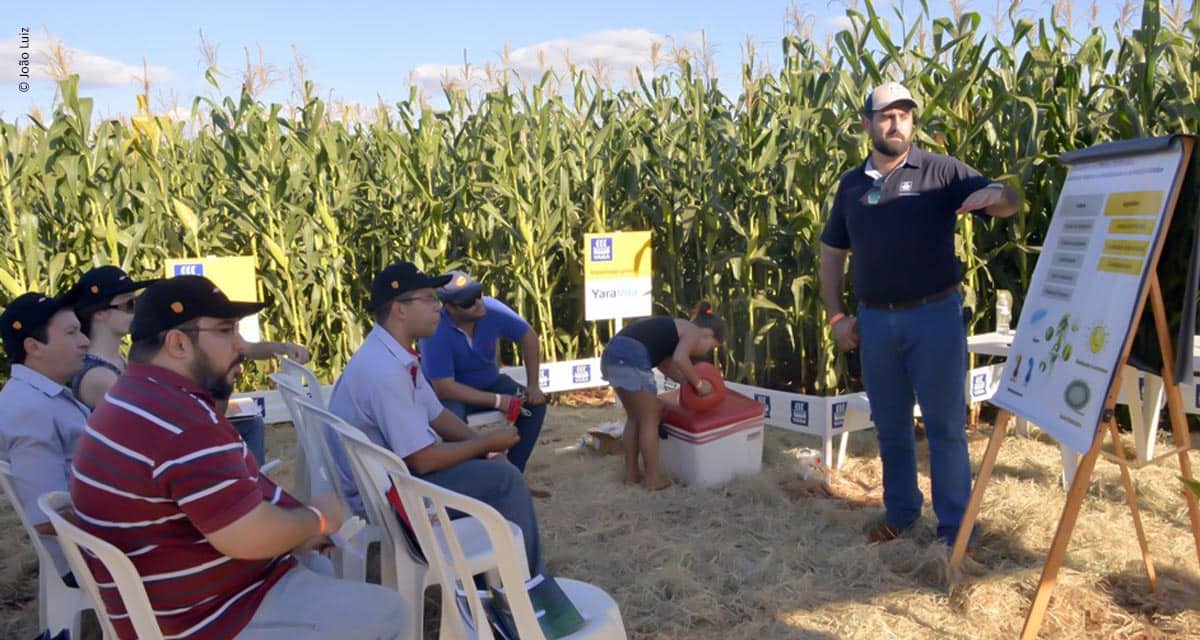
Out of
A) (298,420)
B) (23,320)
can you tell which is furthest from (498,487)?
(23,320)

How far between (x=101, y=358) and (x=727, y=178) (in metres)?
4.42

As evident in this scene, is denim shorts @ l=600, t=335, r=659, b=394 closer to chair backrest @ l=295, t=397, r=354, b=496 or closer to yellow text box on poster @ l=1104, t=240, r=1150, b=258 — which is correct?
chair backrest @ l=295, t=397, r=354, b=496

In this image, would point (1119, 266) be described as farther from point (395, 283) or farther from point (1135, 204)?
point (395, 283)

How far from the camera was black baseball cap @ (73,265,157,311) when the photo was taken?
11.4 feet

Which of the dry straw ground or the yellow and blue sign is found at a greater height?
the yellow and blue sign

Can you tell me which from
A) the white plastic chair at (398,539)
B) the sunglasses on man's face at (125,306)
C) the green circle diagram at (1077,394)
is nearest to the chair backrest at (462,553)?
the white plastic chair at (398,539)

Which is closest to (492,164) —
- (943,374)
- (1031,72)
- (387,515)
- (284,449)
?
(284,449)

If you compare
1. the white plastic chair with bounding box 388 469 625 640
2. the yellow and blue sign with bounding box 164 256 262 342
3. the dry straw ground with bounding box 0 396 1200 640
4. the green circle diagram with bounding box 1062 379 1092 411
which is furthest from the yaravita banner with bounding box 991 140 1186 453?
the yellow and blue sign with bounding box 164 256 262 342

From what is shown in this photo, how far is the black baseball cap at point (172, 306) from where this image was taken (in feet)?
7.14

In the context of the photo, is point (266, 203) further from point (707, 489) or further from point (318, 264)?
point (707, 489)

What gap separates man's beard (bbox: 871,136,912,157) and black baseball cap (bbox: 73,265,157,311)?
2863 millimetres

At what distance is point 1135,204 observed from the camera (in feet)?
9.48

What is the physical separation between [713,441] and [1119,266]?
2614mm

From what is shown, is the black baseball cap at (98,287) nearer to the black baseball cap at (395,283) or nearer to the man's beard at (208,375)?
the black baseball cap at (395,283)
